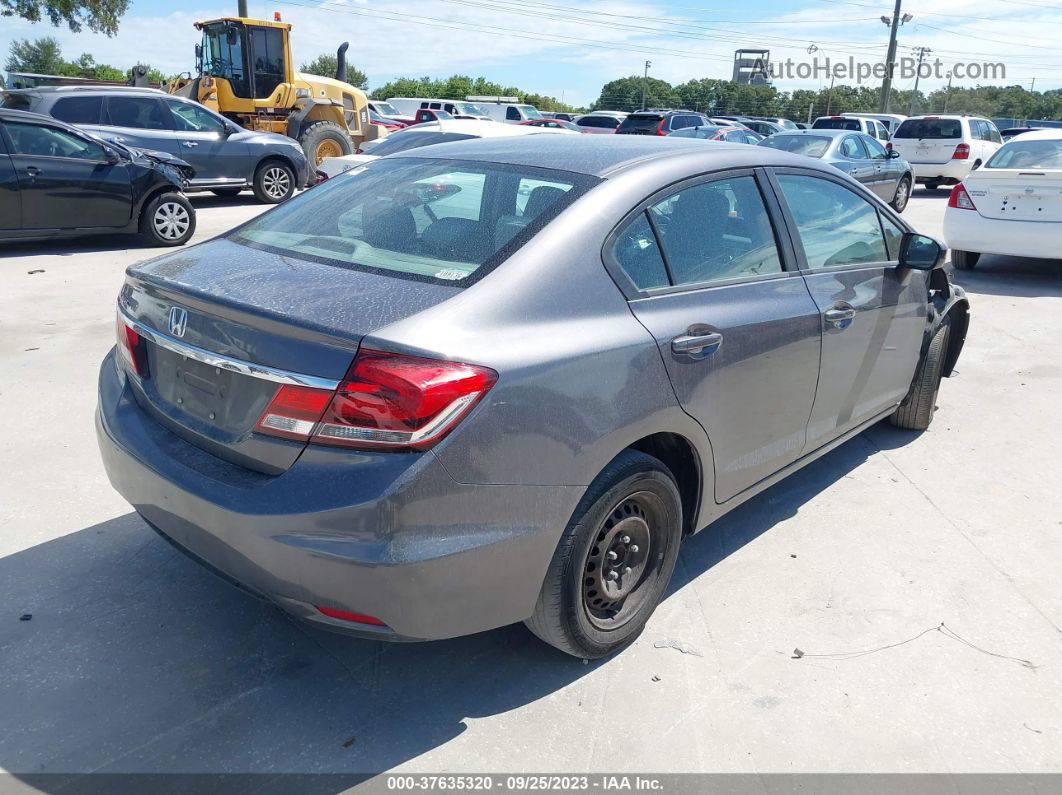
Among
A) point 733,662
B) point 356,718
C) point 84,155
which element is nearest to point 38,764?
point 356,718

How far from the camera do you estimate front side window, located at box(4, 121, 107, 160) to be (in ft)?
30.9

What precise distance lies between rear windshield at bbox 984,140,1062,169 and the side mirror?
6.55 metres

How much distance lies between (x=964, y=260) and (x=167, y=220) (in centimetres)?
956

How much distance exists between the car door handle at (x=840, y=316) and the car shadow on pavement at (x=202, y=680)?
1255 millimetres

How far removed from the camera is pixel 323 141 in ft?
59.8

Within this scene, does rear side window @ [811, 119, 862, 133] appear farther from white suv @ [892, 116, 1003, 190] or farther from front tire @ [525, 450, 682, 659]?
front tire @ [525, 450, 682, 659]

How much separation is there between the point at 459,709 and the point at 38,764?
47.1 inches

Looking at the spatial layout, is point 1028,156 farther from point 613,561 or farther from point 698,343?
point 613,561

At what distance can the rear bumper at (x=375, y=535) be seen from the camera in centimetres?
227

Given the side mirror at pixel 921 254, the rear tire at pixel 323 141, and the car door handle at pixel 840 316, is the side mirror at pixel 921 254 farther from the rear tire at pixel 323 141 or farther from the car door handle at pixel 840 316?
the rear tire at pixel 323 141

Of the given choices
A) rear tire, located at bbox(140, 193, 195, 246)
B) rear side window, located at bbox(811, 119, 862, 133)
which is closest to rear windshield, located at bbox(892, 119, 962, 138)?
rear side window, located at bbox(811, 119, 862, 133)

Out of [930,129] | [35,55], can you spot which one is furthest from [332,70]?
[930,129]

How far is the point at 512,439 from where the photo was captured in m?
2.40

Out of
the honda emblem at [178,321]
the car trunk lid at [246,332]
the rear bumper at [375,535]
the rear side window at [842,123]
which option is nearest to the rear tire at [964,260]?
the rear bumper at [375,535]
